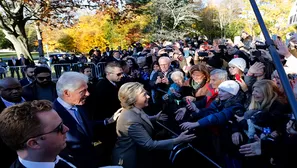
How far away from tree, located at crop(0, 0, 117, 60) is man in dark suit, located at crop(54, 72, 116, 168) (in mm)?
12894

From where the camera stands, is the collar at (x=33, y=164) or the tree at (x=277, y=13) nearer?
the collar at (x=33, y=164)

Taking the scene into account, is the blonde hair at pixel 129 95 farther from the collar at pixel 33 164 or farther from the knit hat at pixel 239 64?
the knit hat at pixel 239 64

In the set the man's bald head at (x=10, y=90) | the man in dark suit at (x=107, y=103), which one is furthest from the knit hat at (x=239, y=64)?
the man's bald head at (x=10, y=90)

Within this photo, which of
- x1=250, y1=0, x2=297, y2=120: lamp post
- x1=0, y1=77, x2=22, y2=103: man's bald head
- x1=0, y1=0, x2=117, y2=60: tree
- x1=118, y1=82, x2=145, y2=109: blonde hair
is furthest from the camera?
x1=0, y1=0, x2=117, y2=60: tree

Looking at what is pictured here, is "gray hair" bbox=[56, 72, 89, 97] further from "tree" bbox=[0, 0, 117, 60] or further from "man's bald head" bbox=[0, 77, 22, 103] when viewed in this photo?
"tree" bbox=[0, 0, 117, 60]

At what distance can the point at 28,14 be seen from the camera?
1645cm

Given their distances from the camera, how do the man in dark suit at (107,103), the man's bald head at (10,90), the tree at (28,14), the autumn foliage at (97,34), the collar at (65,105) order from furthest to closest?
the autumn foliage at (97,34), the tree at (28,14), the man in dark suit at (107,103), the man's bald head at (10,90), the collar at (65,105)

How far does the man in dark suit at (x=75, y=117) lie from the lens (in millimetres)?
2803

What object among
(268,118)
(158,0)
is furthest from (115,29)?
(268,118)

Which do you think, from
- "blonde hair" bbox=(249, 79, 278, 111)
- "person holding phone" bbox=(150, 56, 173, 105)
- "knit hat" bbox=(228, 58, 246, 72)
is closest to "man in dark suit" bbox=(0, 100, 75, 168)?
"blonde hair" bbox=(249, 79, 278, 111)

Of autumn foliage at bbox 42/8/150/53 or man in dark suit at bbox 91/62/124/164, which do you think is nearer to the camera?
man in dark suit at bbox 91/62/124/164

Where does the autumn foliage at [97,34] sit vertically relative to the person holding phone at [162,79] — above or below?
above

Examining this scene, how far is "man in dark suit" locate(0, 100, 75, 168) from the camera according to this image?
1642mm

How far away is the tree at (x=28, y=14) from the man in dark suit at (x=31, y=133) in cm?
1412
